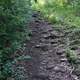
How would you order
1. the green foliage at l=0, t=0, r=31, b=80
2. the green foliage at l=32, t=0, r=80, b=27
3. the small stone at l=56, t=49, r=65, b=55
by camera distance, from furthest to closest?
the green foliage at l=32, t=0, r=80, b=27
the small stone at l=56, t=49, r=65, b=55
the green foliage at l=0, t=0, r=31, b=80

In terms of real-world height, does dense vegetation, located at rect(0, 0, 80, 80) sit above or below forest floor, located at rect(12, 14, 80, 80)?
above

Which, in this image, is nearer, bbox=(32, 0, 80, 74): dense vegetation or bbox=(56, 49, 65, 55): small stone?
bbox=(32, 0, 80, 74): dense vegetation

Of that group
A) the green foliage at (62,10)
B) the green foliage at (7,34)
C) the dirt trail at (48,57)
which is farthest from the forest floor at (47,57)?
the green foliage at (62,10)

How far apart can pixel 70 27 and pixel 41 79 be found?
5257 mm

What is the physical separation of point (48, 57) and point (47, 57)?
0.10 feet

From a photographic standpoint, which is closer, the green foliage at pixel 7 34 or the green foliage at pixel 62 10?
the green foliage at pixel 7 34

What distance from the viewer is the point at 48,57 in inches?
295

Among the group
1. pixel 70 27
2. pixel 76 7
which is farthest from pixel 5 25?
pixel 76 7

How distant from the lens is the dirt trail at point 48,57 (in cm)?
620

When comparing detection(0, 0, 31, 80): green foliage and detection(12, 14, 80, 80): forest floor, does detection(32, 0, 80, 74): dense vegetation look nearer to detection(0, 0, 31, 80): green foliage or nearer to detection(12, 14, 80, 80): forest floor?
detection(12, 14, 80, 80): forest floor

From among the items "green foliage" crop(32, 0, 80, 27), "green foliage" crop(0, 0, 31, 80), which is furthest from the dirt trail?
"green foliage" crop(32, 0, 80, 27)

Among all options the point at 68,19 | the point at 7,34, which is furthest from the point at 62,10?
the point at 7,34

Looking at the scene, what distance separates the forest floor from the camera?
6.20 meters

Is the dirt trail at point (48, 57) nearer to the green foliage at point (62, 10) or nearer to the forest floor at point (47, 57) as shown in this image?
the forest floor at point (47, 57)
